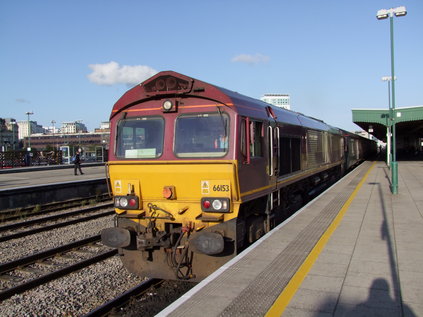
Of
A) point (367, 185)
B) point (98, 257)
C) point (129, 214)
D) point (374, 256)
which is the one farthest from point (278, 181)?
point (367, 185)

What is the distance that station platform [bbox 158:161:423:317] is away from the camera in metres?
4.29

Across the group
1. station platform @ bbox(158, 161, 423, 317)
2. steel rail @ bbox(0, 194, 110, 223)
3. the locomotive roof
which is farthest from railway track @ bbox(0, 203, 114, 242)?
station platform @ bbox(158, 161, 423, 317)

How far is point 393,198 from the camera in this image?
13195 mm

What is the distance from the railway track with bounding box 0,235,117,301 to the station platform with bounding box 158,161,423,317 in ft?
11.0

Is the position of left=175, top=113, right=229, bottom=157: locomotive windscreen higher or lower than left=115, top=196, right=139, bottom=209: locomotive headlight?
higher

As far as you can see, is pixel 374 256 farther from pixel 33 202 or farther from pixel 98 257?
pixel 33 202

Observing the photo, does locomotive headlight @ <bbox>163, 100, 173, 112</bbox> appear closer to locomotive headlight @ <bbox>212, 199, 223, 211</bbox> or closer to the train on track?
the train on track

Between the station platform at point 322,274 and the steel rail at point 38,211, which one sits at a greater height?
the station platform at point 322,274

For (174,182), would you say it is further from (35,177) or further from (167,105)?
(35,177)

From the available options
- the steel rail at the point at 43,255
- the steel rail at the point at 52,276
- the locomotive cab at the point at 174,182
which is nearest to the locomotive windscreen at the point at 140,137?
Result: the locomotive cab at the point at 174,182

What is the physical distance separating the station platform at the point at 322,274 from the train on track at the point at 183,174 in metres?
0.66

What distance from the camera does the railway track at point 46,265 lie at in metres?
6.67

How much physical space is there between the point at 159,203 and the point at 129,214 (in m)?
0.59

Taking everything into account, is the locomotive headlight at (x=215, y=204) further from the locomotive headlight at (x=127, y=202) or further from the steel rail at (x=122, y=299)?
the steel rail at (x=122, y=299)
